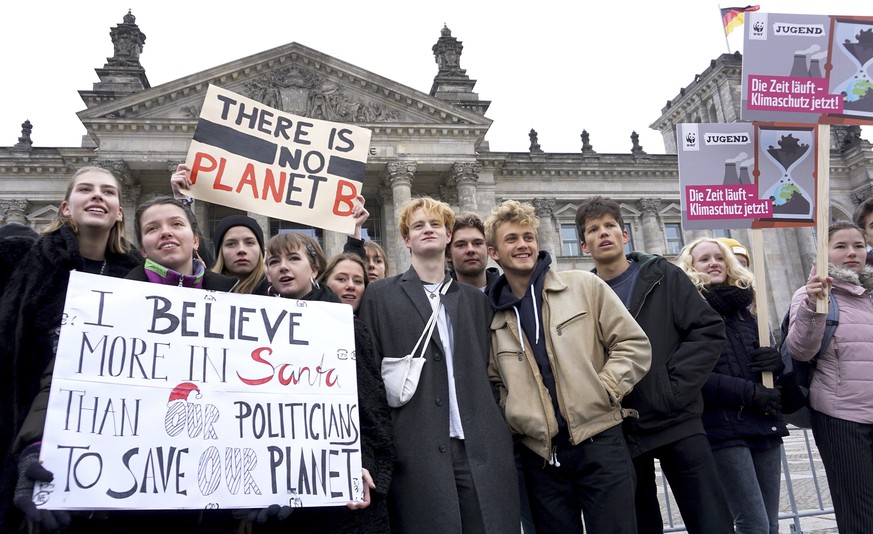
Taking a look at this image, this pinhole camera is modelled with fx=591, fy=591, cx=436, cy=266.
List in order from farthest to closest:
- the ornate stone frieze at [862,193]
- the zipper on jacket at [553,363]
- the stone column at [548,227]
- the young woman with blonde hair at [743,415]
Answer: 1. the ornate stone frieze at [862,193]
2. the stone column at [548,227]
3. the young woman with blonde hair at [743,415]
4. the zipper on jacket at [553,363]

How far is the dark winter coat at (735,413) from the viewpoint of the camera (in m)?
4.44

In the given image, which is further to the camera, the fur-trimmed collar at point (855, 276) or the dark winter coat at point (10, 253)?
the fur-trimmed collar at point (855, 276)

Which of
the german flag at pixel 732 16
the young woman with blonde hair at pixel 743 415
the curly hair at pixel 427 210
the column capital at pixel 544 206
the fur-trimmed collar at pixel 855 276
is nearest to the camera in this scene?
the curly hair at pixel 427 210

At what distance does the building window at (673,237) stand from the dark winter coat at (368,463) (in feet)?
110

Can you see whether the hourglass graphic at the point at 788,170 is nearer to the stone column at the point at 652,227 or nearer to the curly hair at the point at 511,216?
the curly hair at the point at 511,216

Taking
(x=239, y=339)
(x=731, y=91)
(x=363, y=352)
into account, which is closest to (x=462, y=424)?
(x=363, y=352)

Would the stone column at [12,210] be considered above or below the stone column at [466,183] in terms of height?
below

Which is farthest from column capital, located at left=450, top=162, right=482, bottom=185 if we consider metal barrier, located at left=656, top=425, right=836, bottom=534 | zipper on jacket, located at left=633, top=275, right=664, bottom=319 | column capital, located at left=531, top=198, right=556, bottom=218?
zipper on jacket, located at left=633, top=275, right=664, bottom=319

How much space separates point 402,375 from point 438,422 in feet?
1.15

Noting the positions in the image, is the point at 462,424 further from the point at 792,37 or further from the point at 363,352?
the point at 792,37

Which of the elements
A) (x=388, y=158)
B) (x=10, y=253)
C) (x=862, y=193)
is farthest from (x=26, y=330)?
(x=862, y=193)

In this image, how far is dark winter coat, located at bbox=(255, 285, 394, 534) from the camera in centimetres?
321

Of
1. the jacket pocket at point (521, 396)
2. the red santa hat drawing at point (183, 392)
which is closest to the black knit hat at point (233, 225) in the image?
the red santa hat drawing at point (183, 392)

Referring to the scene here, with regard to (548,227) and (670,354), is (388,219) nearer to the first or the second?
(548,227)
